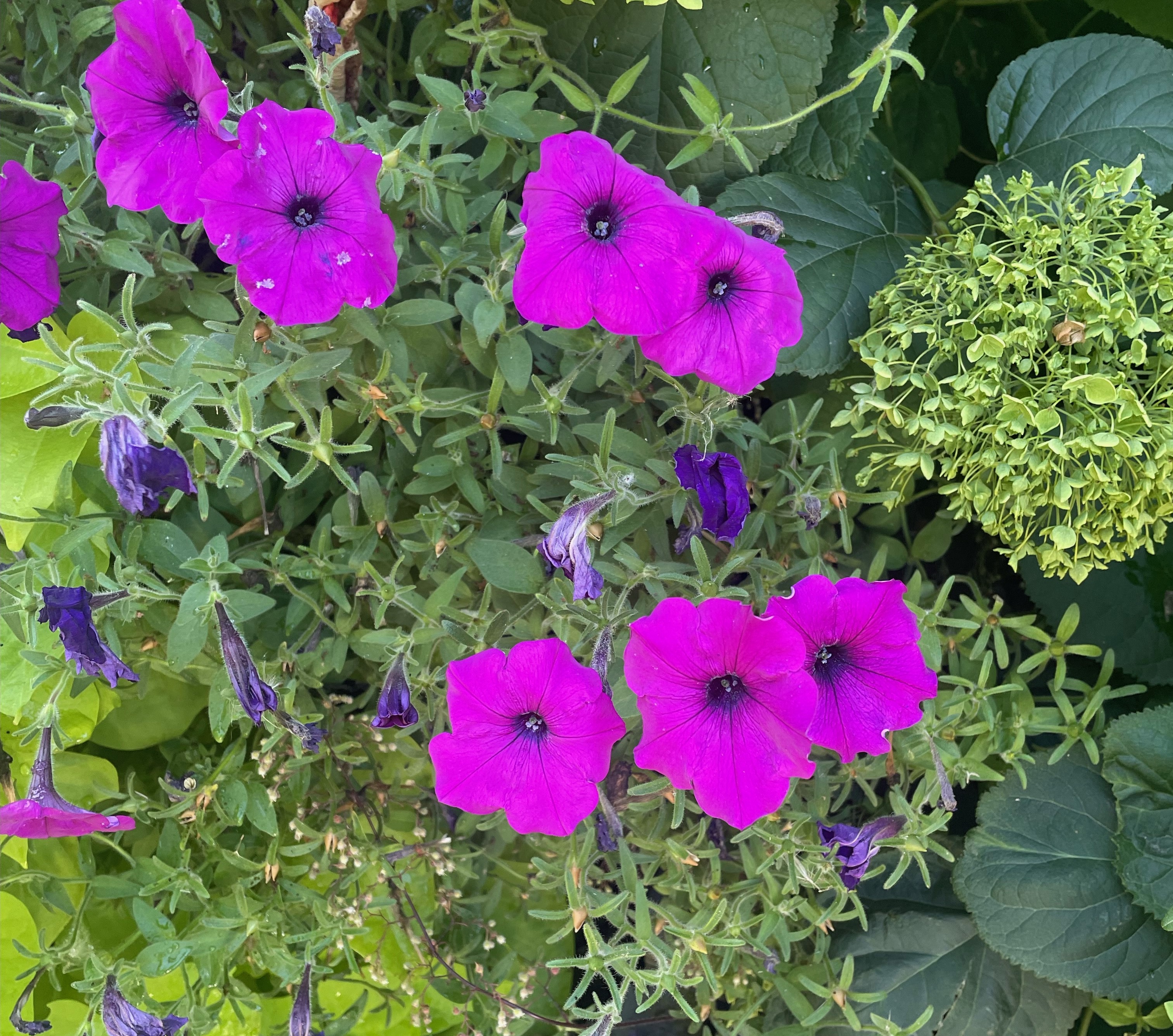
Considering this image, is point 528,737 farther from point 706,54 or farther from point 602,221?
point 706,54

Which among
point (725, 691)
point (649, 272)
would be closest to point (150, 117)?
point (649, 272)

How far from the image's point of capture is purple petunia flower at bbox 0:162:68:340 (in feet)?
2.52

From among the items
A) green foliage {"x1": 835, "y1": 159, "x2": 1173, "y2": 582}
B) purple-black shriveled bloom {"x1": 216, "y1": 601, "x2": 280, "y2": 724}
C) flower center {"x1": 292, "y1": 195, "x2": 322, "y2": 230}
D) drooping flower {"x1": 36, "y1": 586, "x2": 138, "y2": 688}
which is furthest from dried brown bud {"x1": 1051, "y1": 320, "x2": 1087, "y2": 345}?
drooping flower {"x1": 36, "y1": 586, "x2": 138, "y2": 688}

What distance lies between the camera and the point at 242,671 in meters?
0.71

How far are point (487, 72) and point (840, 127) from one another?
39 cm

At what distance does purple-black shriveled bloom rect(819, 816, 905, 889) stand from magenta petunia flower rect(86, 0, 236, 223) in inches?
29.1

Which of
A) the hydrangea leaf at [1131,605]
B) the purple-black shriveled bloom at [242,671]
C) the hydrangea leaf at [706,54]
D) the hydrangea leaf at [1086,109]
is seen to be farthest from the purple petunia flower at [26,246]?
the hydrangea leaf at [1131,605]

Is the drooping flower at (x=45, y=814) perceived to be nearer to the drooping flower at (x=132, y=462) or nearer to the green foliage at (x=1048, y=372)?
the drooping flower at (x=132, y=462)

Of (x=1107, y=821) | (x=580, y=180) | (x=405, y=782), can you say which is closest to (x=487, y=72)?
(x=580, y=180)

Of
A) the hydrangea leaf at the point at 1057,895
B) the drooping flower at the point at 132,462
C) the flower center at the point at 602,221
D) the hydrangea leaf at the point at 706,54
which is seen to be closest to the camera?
the drooping flower at the point at 132,462

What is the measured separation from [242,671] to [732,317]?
0.47m

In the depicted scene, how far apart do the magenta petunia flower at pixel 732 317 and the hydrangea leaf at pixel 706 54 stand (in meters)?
0.31

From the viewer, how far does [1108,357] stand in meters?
0.82

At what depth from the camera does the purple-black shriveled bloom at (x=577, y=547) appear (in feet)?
2.31
